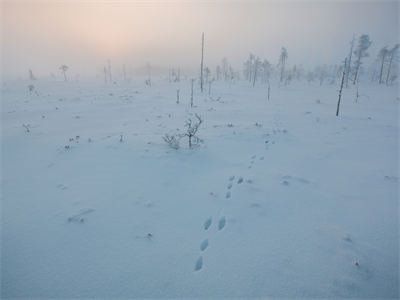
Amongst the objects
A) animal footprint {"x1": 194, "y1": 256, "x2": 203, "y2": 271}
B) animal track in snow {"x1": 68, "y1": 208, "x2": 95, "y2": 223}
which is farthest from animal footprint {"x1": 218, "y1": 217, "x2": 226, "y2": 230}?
animal track in snow {"x1": 68, "y1": 208, "x2": 95, "y2": 223}

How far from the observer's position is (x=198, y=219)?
3.57m

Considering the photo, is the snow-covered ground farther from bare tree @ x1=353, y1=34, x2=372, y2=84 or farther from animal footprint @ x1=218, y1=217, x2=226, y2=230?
bare tree @ x1=353, y1=34, x2=372, y2=84

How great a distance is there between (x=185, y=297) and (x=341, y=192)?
4120 millimetres

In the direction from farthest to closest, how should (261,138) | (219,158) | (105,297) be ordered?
1. (261,138)
2. (219,158)
3. (105,297)

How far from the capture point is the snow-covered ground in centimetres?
250

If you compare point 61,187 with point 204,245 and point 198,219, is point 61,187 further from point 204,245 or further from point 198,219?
point 204,245

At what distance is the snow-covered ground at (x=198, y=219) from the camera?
8.21 ft

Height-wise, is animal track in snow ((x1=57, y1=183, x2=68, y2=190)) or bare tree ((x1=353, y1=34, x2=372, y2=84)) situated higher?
bare tree ((x1=353, y1=34, x2=372, y2=84))

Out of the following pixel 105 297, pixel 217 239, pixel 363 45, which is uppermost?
pixel 363 45

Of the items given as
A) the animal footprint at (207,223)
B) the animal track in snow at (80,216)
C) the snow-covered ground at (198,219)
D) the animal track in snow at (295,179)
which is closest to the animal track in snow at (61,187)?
the snow-covered ground at (198,219)

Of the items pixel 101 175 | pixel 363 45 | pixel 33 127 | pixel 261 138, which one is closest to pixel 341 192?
pixel 261 138

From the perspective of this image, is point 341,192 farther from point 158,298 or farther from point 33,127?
point 33,127

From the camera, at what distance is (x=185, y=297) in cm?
236

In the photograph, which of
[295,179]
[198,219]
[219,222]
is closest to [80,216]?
[198,219]
